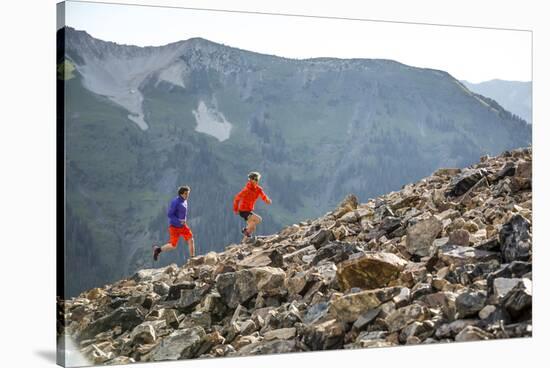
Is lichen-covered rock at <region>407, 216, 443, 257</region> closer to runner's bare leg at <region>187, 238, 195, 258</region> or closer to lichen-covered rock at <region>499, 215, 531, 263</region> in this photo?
lichen-covered rock at <region>499, 215, 531, 263</region>

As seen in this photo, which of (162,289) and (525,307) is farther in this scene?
(162,289)

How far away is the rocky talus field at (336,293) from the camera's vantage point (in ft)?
35.7

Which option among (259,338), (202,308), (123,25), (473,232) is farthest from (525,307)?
(123,25)

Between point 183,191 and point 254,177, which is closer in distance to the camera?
point 183,191

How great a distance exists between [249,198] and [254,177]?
0.29 m

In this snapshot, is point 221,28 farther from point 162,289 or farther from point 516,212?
point 516,212

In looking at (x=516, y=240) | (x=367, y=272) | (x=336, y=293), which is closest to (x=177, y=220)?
(x=336, y=293)

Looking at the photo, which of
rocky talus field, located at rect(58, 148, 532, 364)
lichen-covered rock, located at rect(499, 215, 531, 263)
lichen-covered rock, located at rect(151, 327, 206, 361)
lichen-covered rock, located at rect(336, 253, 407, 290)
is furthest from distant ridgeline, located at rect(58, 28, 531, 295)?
lichen-covered rock, located at rect(499, 215, 531, 263)

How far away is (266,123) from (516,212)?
363 centimetres

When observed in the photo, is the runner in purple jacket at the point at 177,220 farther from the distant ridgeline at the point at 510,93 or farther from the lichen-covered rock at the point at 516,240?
the distant ridgeline at the point at 510,93

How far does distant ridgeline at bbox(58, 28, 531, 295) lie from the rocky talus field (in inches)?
15.2

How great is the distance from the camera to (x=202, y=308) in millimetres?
11703

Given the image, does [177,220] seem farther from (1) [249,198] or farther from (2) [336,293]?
(2) [336,293]

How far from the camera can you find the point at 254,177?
1240 centimetres
